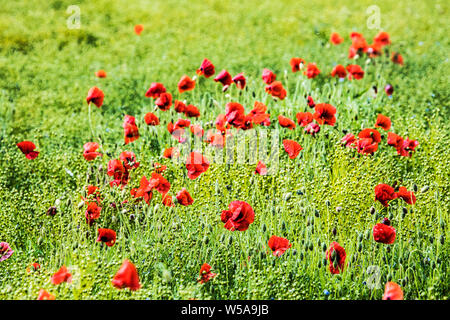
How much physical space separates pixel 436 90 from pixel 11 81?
3909 millimetres

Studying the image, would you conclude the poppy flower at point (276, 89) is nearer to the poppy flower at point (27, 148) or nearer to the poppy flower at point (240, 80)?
the poppy flower at point (240, 80)

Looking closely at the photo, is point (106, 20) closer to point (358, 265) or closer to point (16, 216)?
point (16, 216)

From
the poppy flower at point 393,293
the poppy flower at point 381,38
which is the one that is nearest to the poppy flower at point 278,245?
the poppy flower at point 393,293

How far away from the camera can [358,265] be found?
92.3 inches

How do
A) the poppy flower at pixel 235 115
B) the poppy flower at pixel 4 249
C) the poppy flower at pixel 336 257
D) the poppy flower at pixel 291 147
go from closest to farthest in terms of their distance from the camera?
the poppy flower at pixel 336 257, the poppy flower at pixel 4 249, the poppy flower at pixel 291 147, the poppy flower at pixel 235 115

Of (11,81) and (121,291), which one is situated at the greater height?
(11,81)

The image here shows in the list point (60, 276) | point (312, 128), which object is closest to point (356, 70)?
point (312, 128)

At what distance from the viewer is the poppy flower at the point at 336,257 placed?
2.18 meters

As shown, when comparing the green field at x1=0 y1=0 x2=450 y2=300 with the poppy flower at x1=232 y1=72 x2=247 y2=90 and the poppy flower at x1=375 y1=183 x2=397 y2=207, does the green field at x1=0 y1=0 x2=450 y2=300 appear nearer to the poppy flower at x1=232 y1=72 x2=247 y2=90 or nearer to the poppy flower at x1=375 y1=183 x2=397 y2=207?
the poppy flower at x1=375 y1=183 x2=397 y2=207

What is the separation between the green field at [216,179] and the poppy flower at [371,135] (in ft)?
0.42

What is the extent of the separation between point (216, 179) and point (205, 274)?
77 centimetres

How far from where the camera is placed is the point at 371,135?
2.93 metres

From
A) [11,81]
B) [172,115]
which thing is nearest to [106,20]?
[11,81]

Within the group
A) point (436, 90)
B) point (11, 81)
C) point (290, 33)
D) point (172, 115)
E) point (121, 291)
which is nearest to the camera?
point (121, 291)
